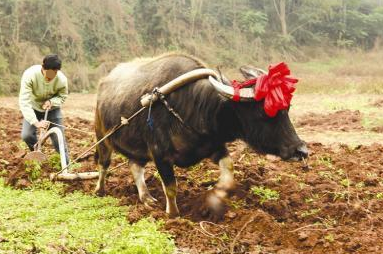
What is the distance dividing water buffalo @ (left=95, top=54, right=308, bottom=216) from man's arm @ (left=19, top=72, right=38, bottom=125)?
3.71 ft

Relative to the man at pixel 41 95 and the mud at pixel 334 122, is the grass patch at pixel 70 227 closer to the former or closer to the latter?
the man at pixel 41 95

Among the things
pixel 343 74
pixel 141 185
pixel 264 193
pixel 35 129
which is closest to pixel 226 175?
pixel 264 193

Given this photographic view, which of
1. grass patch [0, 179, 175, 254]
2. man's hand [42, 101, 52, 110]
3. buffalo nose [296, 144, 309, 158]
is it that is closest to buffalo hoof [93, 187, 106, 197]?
grass patch [0, 179, 175, 254]

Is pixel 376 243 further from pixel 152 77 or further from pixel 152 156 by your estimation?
pixel 152 77

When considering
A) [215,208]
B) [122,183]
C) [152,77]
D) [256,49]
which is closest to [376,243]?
[215,208]

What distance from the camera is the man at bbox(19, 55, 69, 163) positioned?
679 cm

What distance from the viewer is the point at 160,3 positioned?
33.8 metres

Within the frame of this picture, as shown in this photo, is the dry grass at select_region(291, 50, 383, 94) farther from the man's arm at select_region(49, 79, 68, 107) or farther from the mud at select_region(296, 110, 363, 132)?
the man's arm at select_region(49, 79, 68, 107)

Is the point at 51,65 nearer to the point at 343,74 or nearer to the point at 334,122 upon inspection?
the point at 334,122

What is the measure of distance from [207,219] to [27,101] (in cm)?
311

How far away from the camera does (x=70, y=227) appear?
5070mm

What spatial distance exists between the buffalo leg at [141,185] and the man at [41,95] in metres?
1.30

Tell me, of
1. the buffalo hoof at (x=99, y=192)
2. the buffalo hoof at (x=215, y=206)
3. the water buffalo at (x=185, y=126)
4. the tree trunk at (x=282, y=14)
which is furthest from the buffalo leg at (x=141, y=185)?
the tree trunk at (x=282, y=14)

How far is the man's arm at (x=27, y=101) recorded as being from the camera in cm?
682
